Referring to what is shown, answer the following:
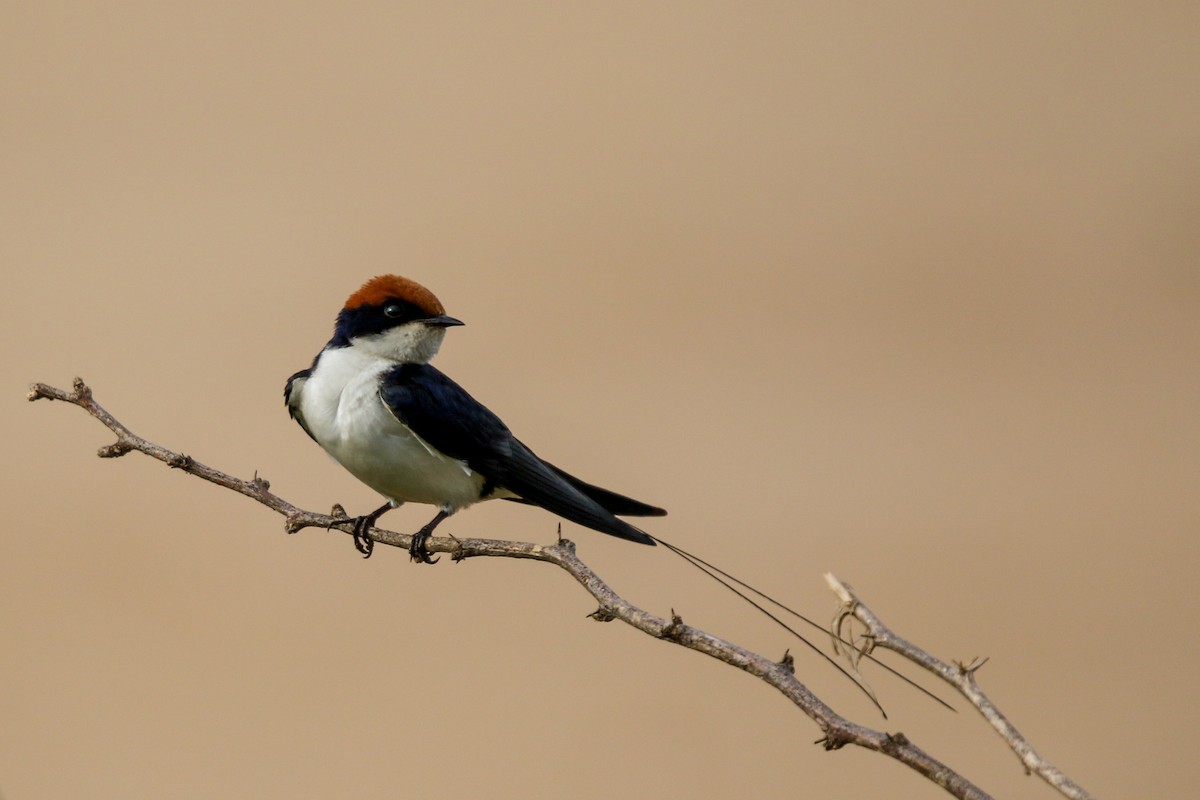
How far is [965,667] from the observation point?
1260 mm

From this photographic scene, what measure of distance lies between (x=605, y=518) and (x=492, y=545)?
963 mm

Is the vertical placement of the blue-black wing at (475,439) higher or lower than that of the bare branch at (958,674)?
higher

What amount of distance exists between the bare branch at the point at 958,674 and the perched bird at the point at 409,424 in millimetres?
1635

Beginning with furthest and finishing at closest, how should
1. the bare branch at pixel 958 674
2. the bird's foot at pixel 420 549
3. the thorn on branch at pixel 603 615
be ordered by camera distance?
the bird's foot at pixel 420 549, the thorn on branch at pixel 603 615, the bare branch at pixel 958 674

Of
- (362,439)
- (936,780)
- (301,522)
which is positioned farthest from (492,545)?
(362,439)

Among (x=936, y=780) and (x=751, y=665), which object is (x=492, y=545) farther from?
(x=936, y=780)

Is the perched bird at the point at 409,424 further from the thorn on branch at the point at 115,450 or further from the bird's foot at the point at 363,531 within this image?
the thorn on branch at the point at 115,450

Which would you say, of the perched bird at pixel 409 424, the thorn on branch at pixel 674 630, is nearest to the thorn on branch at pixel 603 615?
the thorn on branch at pixel 674 630

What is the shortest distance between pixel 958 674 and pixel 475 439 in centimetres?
212

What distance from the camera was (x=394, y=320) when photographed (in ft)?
10.9

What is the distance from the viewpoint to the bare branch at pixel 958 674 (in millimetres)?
1045

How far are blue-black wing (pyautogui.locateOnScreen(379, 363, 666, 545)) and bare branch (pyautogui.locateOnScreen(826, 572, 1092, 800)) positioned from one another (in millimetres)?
1709

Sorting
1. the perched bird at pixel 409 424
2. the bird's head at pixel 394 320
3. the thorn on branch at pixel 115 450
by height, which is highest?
the bird's head at pixel 394 320

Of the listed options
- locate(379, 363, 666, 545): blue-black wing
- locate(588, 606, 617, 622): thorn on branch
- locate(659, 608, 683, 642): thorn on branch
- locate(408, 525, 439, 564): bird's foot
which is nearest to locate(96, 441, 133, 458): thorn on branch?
locate(408, 525, 439, 564): bird's foot
